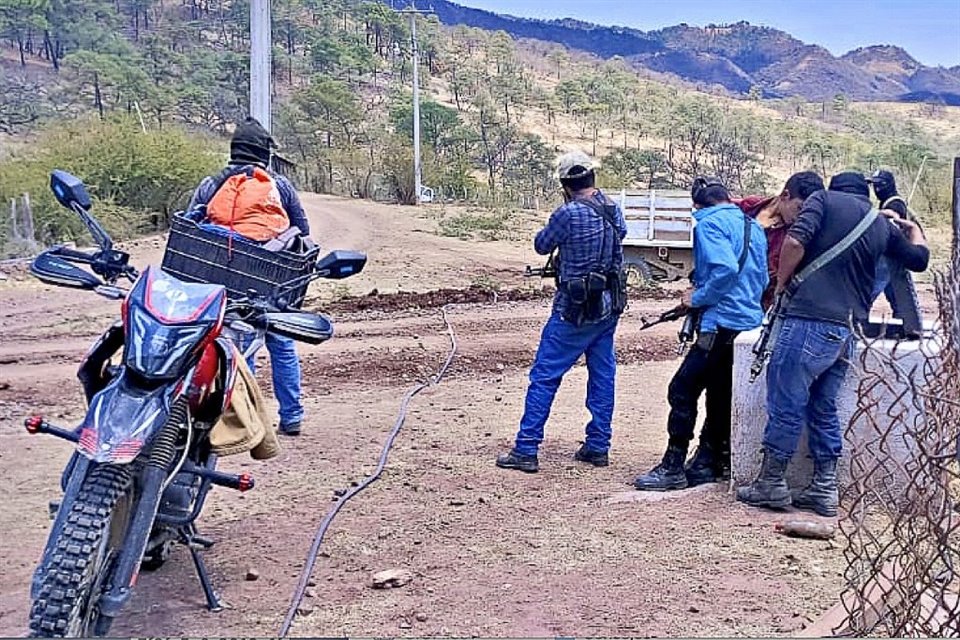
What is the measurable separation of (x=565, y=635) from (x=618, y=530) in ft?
3.83

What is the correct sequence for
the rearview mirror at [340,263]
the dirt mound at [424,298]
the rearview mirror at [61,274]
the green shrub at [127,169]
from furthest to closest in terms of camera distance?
the green shrub at [127,169] → the dirt mound at [424,298] → the rearview mirror at [340,263] → the rearview mirror at [61,274]

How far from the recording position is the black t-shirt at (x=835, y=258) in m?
4.74

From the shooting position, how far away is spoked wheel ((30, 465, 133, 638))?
2.89m

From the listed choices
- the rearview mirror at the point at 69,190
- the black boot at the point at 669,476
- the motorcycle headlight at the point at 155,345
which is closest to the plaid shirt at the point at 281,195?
the rearview mirror at the point at 69,190

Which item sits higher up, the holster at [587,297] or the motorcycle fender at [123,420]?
the holster at [587,297]

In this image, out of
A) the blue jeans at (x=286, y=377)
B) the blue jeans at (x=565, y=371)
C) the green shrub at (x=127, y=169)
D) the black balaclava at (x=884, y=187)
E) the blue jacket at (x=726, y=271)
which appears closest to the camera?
the blue jacket at (x=726, y=271)

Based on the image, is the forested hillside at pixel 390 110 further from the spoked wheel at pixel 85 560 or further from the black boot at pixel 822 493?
the spoked wheel at pixel 85 560

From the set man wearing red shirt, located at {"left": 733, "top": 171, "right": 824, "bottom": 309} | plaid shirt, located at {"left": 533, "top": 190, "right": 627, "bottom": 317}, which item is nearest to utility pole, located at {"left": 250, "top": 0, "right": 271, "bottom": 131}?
plaid shirt, located at {"left": 533, "top": 190, "right": 627, "bottom": 317}

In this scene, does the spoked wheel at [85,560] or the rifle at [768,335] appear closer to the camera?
the spoked wheel at [85,560]

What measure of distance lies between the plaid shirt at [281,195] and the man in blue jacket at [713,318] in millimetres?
2119

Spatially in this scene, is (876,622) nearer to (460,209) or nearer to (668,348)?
(668,348)

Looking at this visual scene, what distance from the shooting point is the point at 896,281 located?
6078mm

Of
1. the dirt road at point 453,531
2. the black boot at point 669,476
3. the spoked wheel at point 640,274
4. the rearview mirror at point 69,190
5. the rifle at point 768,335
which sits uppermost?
the rearview mirror at point 69,190

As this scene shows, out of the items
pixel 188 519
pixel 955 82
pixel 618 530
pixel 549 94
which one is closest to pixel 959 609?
pixel 618 530
